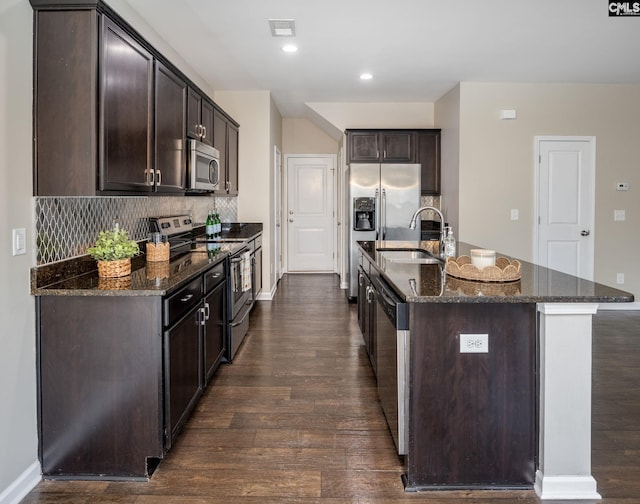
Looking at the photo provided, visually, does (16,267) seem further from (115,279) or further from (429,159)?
(429,159)

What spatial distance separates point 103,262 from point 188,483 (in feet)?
3.67

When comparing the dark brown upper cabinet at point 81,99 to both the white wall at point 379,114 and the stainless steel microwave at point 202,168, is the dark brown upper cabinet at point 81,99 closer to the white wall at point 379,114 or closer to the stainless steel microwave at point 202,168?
the stainless steel microwave at point 202,168

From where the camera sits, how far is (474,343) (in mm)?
2154

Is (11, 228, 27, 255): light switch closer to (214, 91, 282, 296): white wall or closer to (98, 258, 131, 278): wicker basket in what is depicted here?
(98, 258, 131, 278): wicker basket

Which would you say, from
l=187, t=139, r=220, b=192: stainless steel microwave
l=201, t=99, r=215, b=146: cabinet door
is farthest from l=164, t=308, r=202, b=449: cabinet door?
l=201, t=99, r=215, b=146: cabinet door

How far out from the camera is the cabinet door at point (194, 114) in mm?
3701

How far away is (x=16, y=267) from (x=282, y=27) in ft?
8.96

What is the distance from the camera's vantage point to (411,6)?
11.5ft

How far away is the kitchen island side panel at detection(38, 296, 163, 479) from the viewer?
7.29 ft

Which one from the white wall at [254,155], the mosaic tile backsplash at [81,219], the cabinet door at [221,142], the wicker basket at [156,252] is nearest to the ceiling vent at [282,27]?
the cabinet door at [221,142]

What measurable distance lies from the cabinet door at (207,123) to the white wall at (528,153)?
286 centimetres

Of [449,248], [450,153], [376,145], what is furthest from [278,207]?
[449,248]

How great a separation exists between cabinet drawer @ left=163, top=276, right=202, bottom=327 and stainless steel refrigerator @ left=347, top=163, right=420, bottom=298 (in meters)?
3.51

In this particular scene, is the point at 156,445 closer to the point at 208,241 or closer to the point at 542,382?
the point at 542,382
